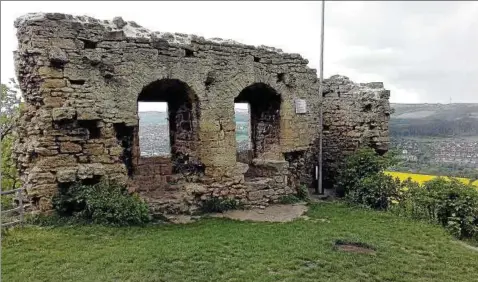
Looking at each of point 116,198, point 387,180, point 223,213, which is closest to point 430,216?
point 387,180

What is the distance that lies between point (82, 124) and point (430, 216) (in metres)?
8.46

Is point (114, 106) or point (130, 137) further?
point (130, 137)

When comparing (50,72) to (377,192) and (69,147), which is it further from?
(377,192)

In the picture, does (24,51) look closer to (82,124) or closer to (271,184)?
(82,124)

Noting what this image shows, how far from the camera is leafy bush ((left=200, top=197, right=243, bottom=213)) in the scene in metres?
11.9

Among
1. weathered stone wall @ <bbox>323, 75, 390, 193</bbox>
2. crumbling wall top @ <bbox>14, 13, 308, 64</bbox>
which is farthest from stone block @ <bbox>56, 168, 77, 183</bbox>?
weathered stone wall @ <bbox>323, 75, 390, 193</bbox>

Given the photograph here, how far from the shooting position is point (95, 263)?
7.36m

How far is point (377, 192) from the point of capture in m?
13.0

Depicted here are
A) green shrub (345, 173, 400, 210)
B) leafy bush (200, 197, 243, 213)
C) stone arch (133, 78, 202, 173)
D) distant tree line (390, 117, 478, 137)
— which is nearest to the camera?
leafy bush (200, 197, 243, 213)

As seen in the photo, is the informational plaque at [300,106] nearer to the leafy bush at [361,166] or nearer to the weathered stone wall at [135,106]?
the weathered stone wall at [135,106]

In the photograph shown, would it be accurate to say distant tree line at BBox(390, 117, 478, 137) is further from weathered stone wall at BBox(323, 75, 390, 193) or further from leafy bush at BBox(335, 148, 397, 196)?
leafy bush at BBox(335, 148, 397, 196)

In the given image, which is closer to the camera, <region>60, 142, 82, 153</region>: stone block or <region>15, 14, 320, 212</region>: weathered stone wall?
<region>15, 14, 320, 212</region>: weathered stone wall

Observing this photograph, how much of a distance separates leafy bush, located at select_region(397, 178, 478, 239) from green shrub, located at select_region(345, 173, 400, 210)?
0.57 meters

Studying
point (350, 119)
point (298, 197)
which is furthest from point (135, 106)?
point (350, 119)
